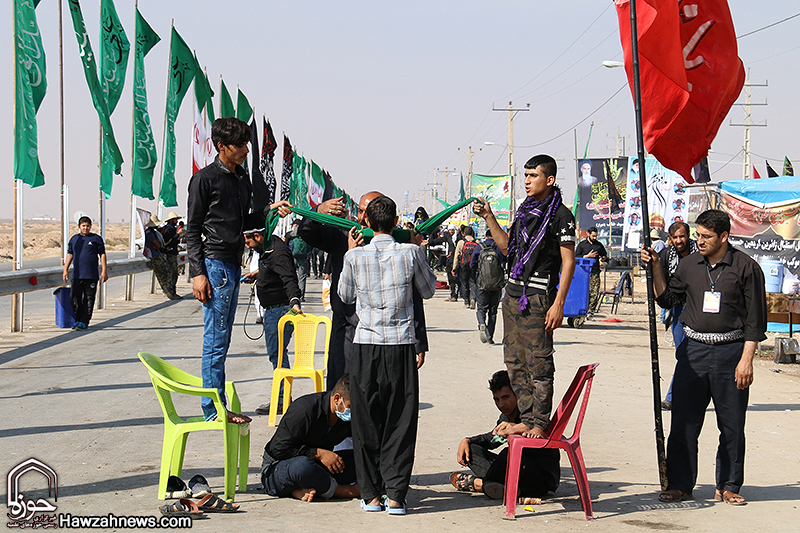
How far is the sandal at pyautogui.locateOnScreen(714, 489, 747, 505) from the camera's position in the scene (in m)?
5.51

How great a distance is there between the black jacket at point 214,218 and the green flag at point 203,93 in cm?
1890

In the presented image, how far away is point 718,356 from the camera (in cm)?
562

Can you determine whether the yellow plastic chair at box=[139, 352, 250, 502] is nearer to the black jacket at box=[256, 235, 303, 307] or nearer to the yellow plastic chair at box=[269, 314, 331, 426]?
the yellow plastic chair at box=[269, 314, 331, 426]

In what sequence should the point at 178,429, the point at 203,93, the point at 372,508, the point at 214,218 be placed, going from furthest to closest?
the point at 203,93
the point at 214,218
the point at 372,508
the point at 178,429

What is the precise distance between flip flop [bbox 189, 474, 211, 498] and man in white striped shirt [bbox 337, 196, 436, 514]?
0.95m

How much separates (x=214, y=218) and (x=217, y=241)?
177 millimetres

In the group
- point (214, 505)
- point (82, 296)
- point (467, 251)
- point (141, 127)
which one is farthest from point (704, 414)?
point (141, 127)

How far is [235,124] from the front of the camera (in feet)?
19.5

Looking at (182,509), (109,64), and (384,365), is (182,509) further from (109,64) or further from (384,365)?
(109,64)

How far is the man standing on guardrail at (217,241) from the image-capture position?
587 centimetres

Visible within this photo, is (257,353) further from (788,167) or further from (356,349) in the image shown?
(788,167)

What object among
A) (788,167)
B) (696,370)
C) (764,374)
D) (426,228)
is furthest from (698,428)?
(788,167)

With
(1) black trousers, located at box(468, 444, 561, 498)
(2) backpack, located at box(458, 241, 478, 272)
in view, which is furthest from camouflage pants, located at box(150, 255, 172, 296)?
(1) black trousers, located at box(468, 444, 561, 498)

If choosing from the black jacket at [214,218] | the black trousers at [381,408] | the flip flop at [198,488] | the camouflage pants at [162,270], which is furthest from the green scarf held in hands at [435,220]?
the camouflage pants at [162,270]
